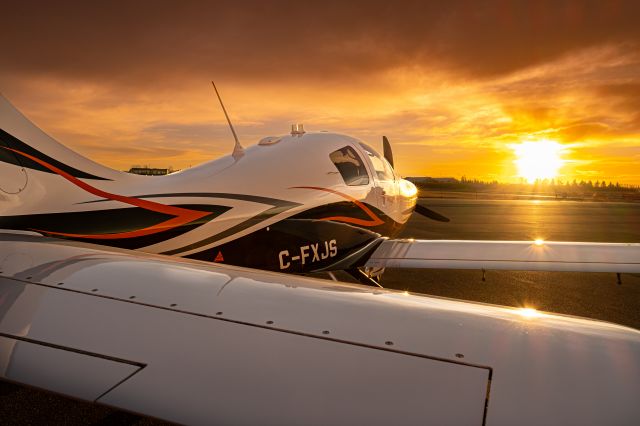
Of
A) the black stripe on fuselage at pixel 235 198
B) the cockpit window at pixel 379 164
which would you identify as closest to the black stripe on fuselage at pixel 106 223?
the black stripe on fuselage at pixel 235 198

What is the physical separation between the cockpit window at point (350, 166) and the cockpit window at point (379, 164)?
0.50 meters

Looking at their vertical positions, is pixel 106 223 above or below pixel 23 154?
below

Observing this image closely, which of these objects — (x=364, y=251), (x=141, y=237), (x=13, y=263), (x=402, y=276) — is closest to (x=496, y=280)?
(x=402, y=276)

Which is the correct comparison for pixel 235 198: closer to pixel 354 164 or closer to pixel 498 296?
pixel 354 164

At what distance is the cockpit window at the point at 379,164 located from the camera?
7.31m

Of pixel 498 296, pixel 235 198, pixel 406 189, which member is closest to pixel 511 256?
pixel 498 296

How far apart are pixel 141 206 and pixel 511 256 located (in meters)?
5.72

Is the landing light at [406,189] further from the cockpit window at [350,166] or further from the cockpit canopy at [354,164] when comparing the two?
the cockpit window at [350,166]

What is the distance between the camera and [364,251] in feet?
22.1

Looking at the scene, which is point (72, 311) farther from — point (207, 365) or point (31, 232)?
point (31, 232)

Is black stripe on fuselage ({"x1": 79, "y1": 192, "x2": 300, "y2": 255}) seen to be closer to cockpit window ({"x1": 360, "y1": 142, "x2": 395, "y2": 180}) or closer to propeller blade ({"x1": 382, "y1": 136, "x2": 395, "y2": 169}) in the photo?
cockpit window ({"x1": 360, "y1": 142, "x2": 395, "y2": 180})

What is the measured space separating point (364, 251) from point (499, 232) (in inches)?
518

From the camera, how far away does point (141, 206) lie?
143 inches

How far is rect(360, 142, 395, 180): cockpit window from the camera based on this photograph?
24.0ft
